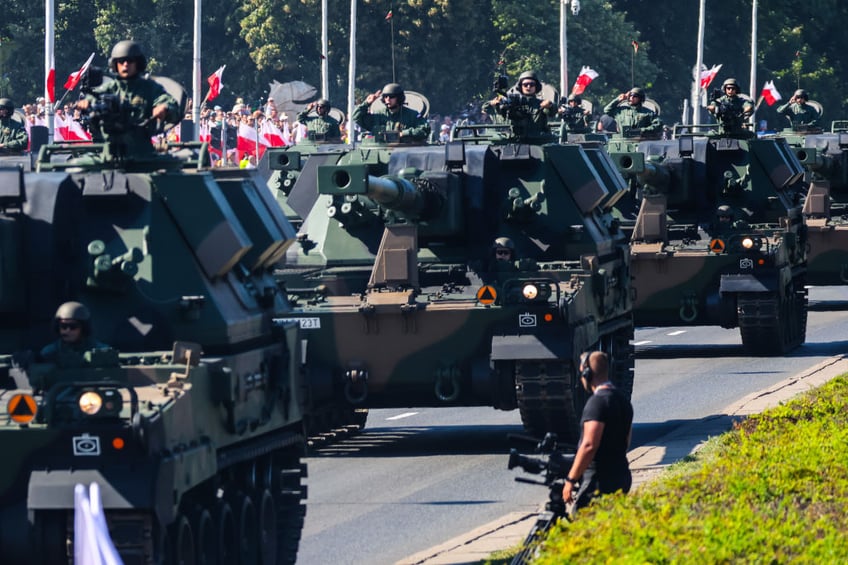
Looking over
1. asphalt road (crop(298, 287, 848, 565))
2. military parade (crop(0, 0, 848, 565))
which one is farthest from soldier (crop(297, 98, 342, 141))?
asphalt road (crop(298, 287, 848, 565))

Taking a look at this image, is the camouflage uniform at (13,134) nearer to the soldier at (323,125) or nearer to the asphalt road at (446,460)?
the soldier at (323,125)

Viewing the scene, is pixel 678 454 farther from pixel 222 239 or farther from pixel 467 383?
pixel 222 239

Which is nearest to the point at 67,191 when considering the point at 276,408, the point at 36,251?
the point at 36,251

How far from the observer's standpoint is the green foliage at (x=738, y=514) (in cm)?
987

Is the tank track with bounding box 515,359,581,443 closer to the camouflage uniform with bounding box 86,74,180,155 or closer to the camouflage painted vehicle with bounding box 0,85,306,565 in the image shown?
the camouflage painted vehicle with bounding box 0,85,306,565

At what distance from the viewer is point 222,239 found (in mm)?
13641

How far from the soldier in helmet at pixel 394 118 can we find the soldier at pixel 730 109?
5249 mm

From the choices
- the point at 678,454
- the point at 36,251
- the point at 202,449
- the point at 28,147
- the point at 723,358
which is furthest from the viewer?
the point at 28,147

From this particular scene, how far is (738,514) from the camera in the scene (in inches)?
424

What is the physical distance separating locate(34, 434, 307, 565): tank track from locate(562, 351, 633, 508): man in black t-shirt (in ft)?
6.99

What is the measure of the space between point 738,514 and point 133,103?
17.3ft

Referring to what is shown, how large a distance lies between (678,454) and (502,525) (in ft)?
10.9

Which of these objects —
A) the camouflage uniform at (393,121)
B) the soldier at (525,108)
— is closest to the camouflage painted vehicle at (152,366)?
the soldier at (525,108)

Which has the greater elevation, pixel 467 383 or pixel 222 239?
pixel 222 239
